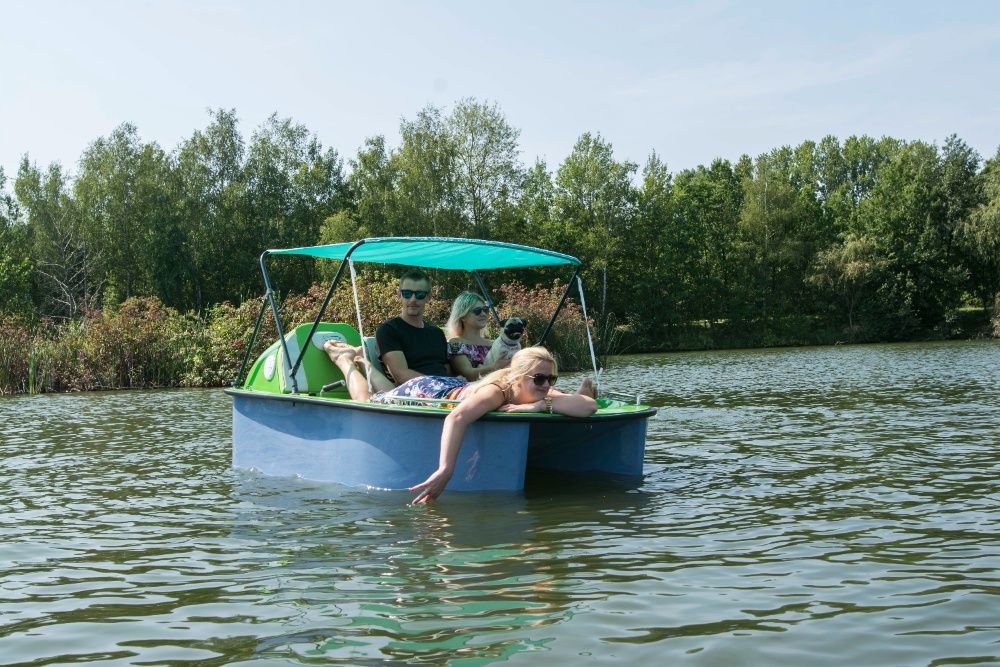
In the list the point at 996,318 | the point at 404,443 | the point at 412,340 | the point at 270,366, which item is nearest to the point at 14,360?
the point at 270,366

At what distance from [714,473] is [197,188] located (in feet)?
166

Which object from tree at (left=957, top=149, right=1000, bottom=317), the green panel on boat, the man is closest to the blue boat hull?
the green panel on boat

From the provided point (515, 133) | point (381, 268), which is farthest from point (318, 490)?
point (515, 133)

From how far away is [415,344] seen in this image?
9.20 m

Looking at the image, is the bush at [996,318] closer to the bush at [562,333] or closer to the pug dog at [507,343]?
the bush at [562,333]

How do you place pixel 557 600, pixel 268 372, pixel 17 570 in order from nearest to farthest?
pixel 557 600 < pixel 17 570 < pixel 268 372

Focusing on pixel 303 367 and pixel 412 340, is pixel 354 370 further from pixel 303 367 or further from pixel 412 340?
pixel 303 367

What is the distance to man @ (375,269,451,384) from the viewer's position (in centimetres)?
892

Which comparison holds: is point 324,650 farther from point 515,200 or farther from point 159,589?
point 515,200

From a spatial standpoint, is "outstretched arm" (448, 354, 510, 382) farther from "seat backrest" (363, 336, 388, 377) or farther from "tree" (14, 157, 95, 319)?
"tree" (14, 157, 95, 319)

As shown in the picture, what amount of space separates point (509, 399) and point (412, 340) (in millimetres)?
1739

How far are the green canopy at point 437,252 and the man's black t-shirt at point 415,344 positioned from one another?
0.61 metres

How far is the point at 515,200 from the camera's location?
51.4m

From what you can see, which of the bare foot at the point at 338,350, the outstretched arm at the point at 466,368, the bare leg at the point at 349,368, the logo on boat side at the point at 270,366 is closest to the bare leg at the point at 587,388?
the outstretched arm at the point at 466,368
